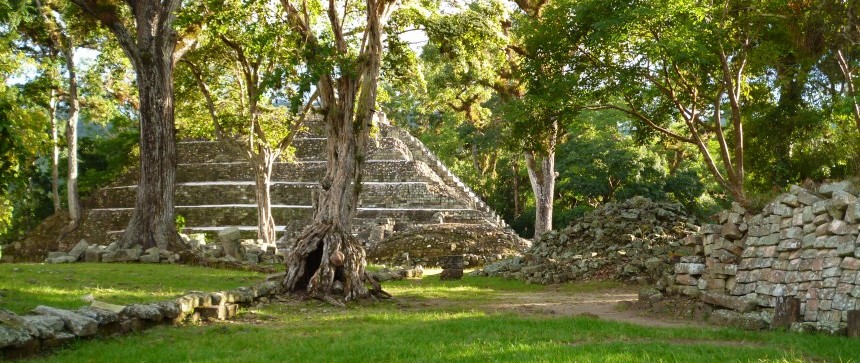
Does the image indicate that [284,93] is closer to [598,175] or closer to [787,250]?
[598,175]

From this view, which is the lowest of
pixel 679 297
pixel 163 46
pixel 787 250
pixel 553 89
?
pixel 679 297

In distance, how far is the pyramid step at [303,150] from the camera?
3684 centimetres

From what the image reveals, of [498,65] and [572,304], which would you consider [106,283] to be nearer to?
[572,304]

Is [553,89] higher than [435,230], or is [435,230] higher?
[553,89]

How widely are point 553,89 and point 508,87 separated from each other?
10957mm

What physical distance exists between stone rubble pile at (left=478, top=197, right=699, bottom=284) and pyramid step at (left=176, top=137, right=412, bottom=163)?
15820 mm

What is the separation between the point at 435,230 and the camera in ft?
92.9

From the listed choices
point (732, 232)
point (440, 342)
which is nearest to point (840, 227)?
point (732, 232)

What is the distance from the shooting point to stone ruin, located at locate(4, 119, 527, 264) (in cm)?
2917

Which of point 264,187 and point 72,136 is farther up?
point 72,136

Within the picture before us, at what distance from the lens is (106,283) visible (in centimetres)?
1348

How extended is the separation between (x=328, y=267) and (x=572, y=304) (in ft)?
14.3

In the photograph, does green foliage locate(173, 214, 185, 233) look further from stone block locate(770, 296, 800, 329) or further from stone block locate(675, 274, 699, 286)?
stone block locate(770, 296, 800, 329)

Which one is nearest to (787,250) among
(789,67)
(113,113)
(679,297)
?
(679,297)
